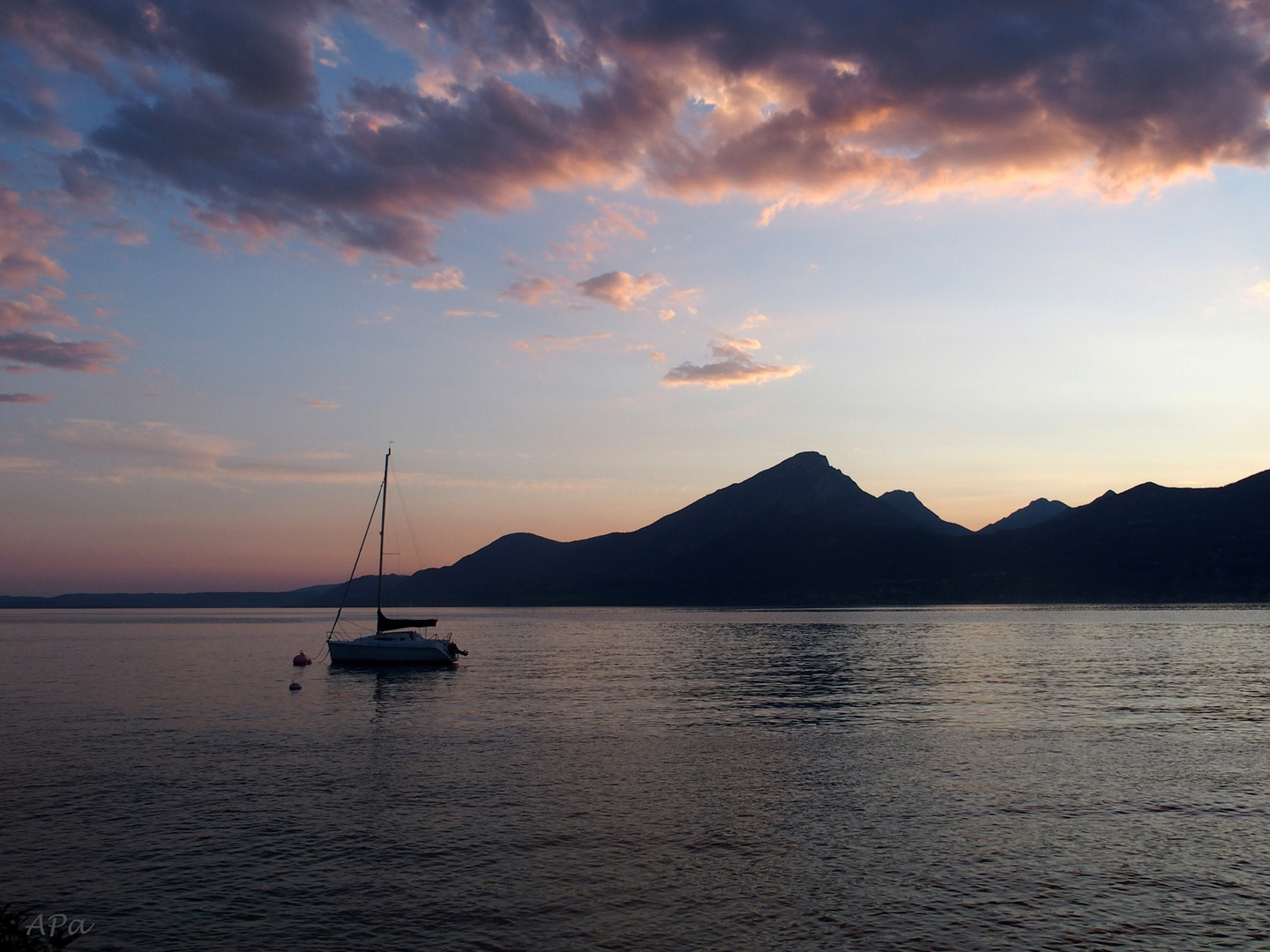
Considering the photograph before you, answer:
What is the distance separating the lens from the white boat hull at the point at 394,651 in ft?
300

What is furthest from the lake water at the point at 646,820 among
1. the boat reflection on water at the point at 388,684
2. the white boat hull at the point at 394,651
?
the white boat hull at the point at 394,651

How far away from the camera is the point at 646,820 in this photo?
2888cm

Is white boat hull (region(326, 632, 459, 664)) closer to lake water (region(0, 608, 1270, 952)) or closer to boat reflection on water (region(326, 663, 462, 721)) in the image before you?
boat reflection on water (region(326, 663, 462, 721))

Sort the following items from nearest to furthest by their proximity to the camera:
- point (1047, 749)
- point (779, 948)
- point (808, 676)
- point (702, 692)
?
1. point (779, 948)
2. point (1047, 749)
3. point (702, 692)
4. point (808, 676)

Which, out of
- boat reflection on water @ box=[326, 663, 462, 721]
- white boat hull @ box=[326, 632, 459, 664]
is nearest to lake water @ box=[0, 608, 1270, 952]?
boat reflection on water @ box=[326, 663, 462, 721]

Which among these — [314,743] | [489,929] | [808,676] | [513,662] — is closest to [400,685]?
[513,662]

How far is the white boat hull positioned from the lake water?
78.6 ft

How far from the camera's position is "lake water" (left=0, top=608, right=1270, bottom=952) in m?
20.2

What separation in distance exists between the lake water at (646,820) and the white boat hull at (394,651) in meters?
23.9

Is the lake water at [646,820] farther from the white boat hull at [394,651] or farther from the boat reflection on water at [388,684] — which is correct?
the white boat hull at [394,651]

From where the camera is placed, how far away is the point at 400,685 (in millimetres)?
76750

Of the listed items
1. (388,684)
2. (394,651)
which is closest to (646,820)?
(388,684)

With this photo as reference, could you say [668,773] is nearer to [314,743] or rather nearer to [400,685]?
[314,743]

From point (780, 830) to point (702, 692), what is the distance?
40876mm
